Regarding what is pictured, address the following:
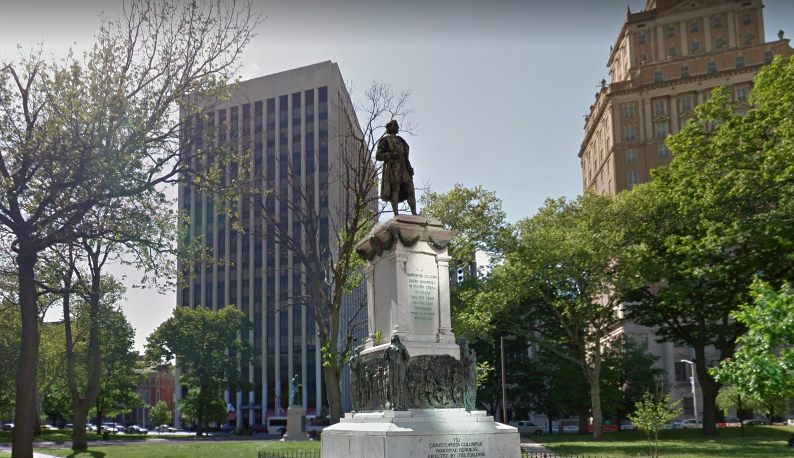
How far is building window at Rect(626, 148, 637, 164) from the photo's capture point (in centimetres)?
7838

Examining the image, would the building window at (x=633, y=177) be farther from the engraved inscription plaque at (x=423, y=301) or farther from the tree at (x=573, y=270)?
the engraved inscription plaque at (x=423, y=301)

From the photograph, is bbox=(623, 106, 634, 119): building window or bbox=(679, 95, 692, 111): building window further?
bbox=(623, 106, 634, 119): building window

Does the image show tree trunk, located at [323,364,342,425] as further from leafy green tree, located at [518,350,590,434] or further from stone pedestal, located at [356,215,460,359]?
leafy green tree, located at [518,350,590,434]

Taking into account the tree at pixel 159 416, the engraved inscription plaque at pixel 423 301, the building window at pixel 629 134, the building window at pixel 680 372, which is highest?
the building window at pixel 629 134

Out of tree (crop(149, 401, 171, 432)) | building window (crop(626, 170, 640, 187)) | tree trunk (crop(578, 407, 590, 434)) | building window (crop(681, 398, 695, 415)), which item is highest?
building window (crop(626, 170, 640, 187))

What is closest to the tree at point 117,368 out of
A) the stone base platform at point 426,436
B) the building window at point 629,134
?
the stone base platform at point 426,436

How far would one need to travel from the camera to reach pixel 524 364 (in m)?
57.3

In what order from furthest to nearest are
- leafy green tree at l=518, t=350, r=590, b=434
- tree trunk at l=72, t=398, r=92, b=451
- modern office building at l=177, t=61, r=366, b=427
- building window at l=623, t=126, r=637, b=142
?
modern office building at l=177, t=61, r=366, b=427 < building window at l=623, t=126, r=637, b=142 < leafy green tree at l=518, t=350, r=590, b=434 < tree trunk at l=72, t=398, r=92, b=451

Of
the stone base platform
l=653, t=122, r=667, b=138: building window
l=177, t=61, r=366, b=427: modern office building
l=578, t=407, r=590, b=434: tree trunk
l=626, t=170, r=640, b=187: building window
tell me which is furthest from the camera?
l=177, t=61, r=366, b=427: modern office building

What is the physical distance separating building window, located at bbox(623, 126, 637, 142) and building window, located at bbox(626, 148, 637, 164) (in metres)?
1.41

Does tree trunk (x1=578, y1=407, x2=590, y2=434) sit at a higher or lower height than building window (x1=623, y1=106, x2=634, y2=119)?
lower

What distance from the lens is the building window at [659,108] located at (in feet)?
255

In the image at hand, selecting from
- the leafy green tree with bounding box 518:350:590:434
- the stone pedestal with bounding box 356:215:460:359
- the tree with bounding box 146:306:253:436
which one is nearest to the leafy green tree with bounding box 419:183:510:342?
the leafy green tree with bounding box 518:350:590:434

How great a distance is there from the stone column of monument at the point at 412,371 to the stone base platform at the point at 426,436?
0.06 feet
